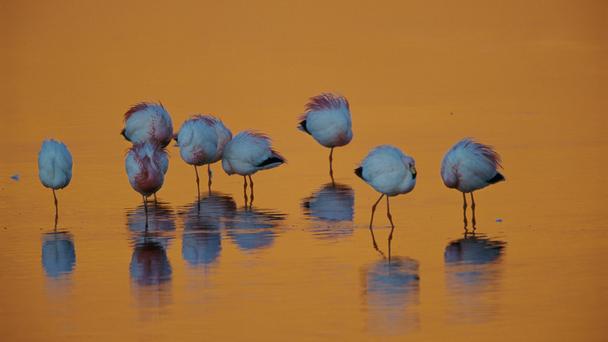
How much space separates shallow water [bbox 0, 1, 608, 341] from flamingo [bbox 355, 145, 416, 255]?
1.34 feet

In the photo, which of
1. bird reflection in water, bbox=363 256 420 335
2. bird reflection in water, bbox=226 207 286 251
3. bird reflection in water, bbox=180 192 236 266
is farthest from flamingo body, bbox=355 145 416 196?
bird reflection in water, bbox=180 192 236 266

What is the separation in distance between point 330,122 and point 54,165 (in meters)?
4.24

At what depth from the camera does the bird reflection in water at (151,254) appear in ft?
37.8

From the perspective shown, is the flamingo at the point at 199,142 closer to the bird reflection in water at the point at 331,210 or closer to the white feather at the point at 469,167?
the bird reflection in water at the point at 331,210

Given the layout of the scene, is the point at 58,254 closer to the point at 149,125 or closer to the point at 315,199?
the point at 315,199

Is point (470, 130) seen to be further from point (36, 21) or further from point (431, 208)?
Answer: point (36, 21)

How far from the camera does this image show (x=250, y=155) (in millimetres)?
16453

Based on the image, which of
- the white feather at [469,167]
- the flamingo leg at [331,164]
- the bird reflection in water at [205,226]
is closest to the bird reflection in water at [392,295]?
the bird reflection in water at [205,226]

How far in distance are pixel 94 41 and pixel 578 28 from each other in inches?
443

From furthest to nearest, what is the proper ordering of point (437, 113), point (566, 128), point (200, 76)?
point (200, 76)
point (437, 113)
point (566, 128)

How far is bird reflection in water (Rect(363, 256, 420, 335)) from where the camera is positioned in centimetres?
1031

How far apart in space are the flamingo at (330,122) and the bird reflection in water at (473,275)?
16.1 feet

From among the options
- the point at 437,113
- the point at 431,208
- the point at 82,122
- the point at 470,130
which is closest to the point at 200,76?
the point at 82,122

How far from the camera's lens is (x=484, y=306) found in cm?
1071
